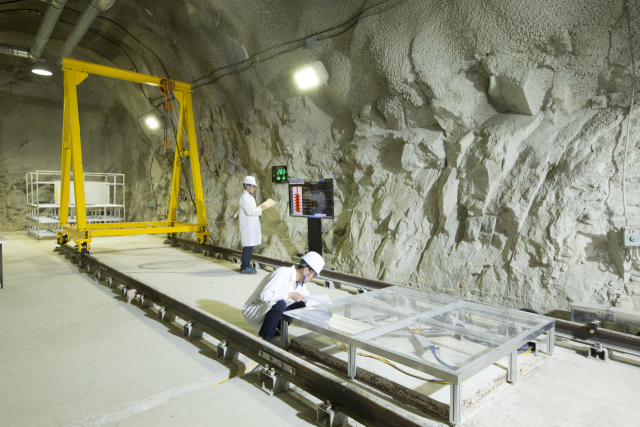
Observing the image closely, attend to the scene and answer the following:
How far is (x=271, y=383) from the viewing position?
3252mm

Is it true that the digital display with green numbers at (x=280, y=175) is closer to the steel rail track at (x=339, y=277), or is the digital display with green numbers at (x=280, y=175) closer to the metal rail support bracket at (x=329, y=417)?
the steel rail track at (x=339, y=277)

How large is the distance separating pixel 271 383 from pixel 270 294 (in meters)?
0.84

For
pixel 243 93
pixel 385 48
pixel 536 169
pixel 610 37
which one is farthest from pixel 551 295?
pixel 243 93

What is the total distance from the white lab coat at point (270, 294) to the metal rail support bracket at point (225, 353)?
342 millimetres

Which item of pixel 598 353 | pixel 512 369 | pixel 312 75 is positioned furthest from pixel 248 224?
pixel 598 353

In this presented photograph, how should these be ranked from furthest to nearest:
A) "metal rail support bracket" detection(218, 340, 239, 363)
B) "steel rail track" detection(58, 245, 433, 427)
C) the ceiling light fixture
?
the ceiling light fixture
"metal rail support bracket" detection(218, 340, 239, 363)
"steel rail track" detection(58, 245, 433, 427)

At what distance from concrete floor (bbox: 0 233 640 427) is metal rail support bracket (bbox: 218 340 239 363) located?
66 millimetres

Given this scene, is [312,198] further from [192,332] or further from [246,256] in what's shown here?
[192,332]

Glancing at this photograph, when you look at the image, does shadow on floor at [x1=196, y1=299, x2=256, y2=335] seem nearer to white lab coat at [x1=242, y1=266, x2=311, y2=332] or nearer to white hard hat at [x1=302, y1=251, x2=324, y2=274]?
white lab coat at [x1=242, y1=266, x2=311, y2=332]

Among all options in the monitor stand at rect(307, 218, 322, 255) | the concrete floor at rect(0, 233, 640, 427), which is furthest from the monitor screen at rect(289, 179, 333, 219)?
Answer: the concrete floor at rect(0, 233, 640, 427)

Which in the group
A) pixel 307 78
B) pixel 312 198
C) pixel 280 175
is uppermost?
pixel 307 78

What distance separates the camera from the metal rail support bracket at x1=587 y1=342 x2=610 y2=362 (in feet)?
12.4

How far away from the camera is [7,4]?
10.5 m

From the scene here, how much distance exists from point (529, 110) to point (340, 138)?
359cm
